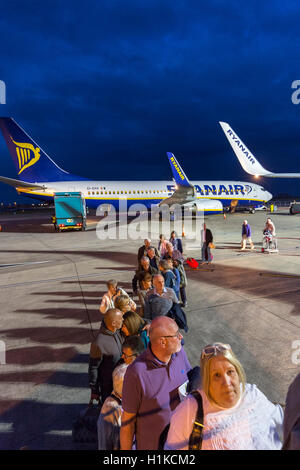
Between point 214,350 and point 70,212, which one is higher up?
point 70,212

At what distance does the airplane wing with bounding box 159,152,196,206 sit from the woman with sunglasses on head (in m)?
25.2

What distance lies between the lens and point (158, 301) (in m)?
4.93

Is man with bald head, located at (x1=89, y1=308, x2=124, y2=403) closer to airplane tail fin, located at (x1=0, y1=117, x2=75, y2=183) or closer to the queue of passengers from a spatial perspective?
the queue of passengers

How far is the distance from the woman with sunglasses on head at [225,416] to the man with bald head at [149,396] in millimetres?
580

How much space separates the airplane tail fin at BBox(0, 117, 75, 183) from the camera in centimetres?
2790

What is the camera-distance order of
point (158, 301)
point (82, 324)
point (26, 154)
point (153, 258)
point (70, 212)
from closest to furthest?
point (158, 301), point (82, 324), point (153, 258), point (70, 212), point (26, 154)

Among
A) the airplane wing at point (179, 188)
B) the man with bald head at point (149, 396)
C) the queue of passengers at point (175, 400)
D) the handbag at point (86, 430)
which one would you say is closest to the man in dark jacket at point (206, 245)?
the queue of passengers at point (175, 400)

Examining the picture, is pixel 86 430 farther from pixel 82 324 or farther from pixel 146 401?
pixel 82 324

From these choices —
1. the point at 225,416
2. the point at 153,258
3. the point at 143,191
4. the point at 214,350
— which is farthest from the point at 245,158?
the point at 143,191

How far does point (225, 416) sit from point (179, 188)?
90.6ft

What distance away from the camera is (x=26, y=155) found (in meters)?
29.0

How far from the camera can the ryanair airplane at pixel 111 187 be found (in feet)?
92.8

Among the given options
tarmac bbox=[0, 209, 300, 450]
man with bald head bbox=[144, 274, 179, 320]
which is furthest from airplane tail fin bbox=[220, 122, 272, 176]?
man with bald head bbox=[144, 274, 179, 320]
